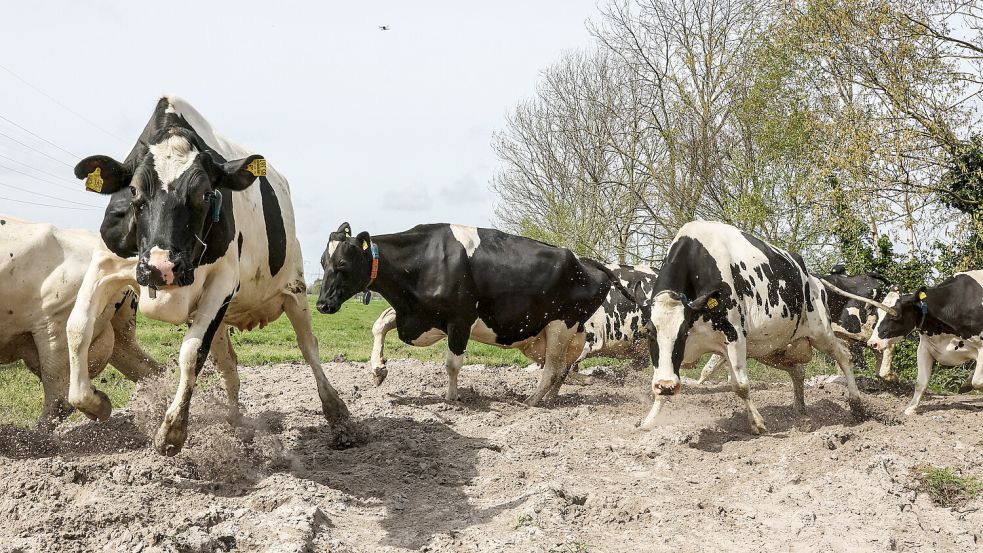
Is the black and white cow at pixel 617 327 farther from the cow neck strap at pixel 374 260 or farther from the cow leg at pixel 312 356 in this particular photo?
the cow leg at pixel 312 356

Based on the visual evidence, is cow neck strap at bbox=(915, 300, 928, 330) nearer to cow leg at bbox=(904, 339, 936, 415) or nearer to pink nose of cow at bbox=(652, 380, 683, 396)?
cow leg at bbox=(904, 339, 936, 415)

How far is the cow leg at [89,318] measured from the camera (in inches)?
208

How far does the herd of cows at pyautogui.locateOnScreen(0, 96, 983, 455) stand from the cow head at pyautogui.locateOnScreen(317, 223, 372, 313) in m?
0.02

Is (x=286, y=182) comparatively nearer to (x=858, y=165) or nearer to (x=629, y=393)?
(x=629, y=393)

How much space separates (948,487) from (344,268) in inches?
249

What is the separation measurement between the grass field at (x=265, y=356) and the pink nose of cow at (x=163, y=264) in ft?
9.09

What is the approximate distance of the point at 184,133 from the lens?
5496 mm

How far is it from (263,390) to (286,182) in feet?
12.1

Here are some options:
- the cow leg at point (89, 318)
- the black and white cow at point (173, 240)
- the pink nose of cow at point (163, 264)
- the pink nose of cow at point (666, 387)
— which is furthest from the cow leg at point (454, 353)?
the pink nose of cow at point (163, 264)

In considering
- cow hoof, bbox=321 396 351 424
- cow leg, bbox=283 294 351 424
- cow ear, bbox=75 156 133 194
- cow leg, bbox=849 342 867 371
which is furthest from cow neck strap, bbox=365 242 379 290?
cow leg, bbox=849 342 867 371

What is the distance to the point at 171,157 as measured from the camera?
5.29 m

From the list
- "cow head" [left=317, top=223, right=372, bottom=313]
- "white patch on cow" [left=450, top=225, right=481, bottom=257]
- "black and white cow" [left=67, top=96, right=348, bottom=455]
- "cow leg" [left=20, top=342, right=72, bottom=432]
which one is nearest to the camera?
"black and white cow" [left=67, top=96, right=348, bottom=455]

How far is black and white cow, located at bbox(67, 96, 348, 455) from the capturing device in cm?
502

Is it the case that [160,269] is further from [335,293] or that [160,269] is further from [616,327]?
[616,327]
